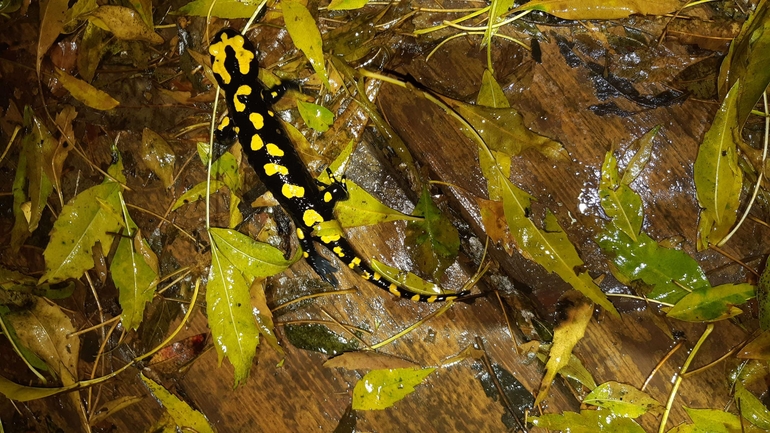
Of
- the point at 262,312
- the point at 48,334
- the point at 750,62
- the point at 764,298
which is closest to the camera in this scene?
the point at 750,62

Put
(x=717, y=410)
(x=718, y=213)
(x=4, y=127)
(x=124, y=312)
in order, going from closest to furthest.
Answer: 1. (x=718, y=213)
2. (x=717, y=410)
3. (x=124, y=312)
4. (x=4, y=127)

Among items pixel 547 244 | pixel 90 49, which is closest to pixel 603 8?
pixel 547 244

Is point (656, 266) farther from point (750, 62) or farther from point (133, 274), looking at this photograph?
point (133, 274)

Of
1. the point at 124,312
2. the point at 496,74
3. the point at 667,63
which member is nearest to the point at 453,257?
the point at 496,74

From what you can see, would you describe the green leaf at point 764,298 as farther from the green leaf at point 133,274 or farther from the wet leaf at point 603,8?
the green leaf at point 133,274

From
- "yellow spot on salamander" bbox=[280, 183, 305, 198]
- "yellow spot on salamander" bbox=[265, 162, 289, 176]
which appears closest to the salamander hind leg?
"yellow spot on salamander" bbox=[280, 183, 305, 198]

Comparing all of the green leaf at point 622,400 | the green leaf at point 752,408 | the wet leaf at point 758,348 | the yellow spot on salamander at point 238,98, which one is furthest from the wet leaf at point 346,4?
the green leaf at point 752,408

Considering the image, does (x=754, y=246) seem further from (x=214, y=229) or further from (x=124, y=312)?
(x=124, y=312)
